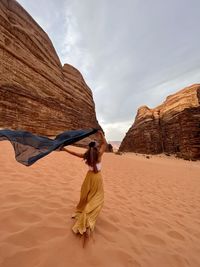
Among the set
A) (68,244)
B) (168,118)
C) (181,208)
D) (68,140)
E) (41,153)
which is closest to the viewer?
(68,244)

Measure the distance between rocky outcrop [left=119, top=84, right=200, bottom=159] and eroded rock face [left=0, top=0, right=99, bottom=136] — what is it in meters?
18.4

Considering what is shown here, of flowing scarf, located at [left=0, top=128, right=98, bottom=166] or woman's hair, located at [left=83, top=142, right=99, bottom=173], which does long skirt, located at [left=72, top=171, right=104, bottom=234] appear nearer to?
woman's hair, located at [left=83, top=142, right=99, bottom=173]

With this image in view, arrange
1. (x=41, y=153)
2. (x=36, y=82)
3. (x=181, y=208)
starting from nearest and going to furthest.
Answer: (x=41, y=153)
(x=181, y=208)
(x=36, y=82)

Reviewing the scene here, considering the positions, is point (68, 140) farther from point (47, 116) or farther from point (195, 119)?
point (195, 119)

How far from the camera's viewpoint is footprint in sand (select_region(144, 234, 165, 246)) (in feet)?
9.76

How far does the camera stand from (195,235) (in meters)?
3.57

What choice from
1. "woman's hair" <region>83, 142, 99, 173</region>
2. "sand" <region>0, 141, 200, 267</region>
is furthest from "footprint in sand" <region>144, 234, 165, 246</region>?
"woman's hair" <region>83, 142, 99, 173</region>

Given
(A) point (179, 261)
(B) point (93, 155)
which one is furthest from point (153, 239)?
(B) point (93, 155)

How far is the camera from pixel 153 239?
121 inches

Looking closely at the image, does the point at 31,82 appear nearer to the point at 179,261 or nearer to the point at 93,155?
the point at 93,155

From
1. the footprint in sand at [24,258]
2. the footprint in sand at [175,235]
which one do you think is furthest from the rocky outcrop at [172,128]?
the footprint in sand at [24,258]

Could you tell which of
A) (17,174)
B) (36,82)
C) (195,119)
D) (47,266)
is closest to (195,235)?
(47,266)

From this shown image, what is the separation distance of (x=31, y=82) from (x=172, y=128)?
28743mm

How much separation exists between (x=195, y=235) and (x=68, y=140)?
3092 millimetres
